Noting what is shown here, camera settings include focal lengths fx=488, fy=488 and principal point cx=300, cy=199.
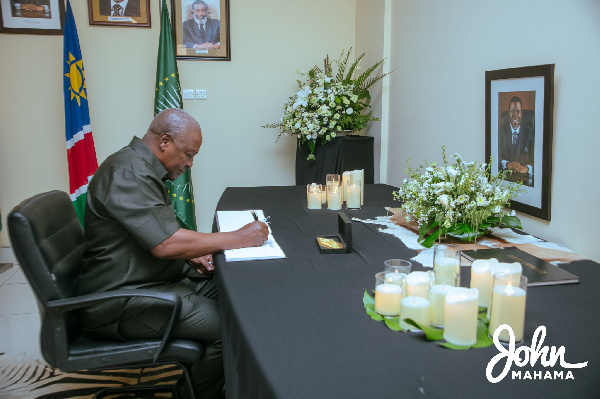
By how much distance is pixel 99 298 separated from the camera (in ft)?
5.02

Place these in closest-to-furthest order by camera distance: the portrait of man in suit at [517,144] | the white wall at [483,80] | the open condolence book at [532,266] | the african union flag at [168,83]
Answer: the open condolence book at [532,266] → the white wall at [483,80] → the portrait of man in suit at [517,144] → the african union flag at [168,83]

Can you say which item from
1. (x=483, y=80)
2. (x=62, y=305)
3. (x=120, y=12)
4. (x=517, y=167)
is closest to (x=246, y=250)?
(x=62, y=305)

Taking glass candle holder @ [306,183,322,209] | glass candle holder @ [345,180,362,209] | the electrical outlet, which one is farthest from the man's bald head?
the electrical outlet

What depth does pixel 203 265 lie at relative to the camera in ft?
7.09

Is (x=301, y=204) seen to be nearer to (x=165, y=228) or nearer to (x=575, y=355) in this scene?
(x=165, y=228)

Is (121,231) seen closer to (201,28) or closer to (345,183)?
(345,183)

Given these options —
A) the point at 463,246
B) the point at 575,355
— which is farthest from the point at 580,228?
the point at 575,355

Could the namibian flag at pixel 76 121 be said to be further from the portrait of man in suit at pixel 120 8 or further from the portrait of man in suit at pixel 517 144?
the portrait of man in suit at pixel 517 144

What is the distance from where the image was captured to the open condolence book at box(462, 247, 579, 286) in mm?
1423

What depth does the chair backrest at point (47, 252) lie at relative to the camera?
1.55m

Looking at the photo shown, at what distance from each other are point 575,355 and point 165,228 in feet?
4.15

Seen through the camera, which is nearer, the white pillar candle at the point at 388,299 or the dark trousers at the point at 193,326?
the white pillar candle at the point at 388,299

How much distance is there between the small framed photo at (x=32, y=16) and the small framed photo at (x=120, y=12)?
26 cm
